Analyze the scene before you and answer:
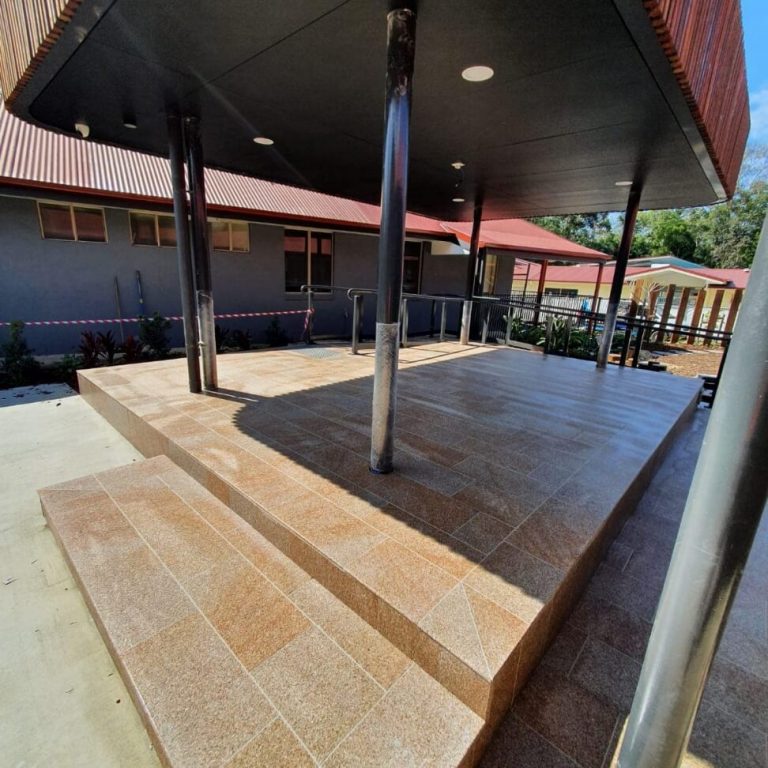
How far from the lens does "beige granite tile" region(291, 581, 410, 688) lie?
→ 1.56 metres

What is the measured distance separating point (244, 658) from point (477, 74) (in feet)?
11.3

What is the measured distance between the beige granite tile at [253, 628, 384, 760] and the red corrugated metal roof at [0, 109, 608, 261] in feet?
20.5

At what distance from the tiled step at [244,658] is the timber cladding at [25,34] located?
2741 mm

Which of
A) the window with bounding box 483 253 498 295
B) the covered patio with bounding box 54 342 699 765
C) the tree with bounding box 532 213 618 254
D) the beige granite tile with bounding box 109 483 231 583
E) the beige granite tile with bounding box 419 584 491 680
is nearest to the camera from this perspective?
the beige granite tile with bounding box 419 584 491 680

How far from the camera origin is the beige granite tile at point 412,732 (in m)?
1.26

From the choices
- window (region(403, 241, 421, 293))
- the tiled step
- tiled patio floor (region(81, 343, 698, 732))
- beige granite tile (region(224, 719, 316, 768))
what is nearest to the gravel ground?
tiled patio floor (region(81, 343, 698, 732))

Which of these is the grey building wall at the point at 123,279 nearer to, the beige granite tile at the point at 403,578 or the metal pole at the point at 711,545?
the beige granite tile at the point at 403,578

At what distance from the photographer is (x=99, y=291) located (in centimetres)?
696

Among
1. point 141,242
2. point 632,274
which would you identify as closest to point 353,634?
point 141,242

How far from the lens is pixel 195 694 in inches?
57.6

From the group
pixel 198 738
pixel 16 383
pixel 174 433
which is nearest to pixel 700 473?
pixel 198 738

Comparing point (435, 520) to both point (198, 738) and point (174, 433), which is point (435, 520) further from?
point (174, 433)

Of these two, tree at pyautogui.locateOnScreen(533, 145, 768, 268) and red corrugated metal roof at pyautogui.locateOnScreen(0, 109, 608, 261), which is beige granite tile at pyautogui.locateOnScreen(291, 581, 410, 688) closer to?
red corrugated metal roof at pyautogui.locateOnScreen(0, 109, 608, 261)

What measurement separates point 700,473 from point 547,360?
20.6 ft
